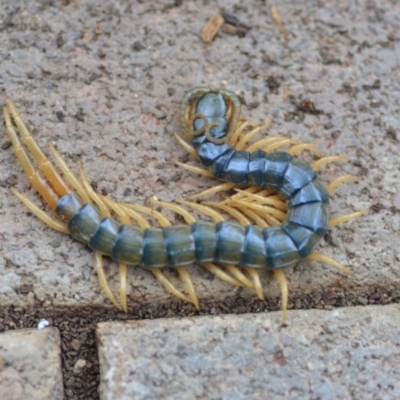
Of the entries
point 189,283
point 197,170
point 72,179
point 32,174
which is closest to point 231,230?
point 189,283

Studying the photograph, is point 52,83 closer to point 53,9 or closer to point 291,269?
point 53,9

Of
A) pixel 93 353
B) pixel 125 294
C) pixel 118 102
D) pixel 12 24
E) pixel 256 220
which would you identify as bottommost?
pixel 93 353

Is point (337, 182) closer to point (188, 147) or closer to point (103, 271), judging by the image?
point (188, 147)

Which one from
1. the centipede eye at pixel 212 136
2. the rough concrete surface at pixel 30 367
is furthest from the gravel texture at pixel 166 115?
the centipede eye at pixel 212 136

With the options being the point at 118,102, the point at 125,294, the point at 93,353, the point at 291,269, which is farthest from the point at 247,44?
the point at 93,353

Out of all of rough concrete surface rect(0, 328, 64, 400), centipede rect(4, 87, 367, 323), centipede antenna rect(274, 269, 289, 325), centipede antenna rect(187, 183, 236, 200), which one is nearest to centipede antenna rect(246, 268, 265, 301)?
centipede rect(4, 87, 367, 323)

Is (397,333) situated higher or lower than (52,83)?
lower

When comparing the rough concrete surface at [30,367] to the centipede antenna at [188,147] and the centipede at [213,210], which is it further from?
the centipede antenna at [188,147]
